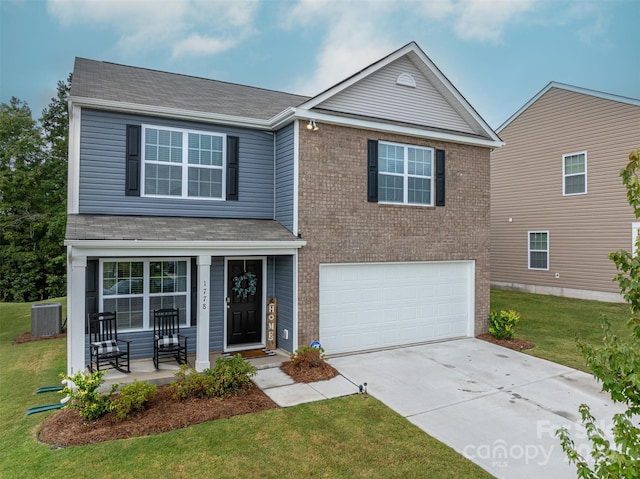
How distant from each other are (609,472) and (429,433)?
10.3ft

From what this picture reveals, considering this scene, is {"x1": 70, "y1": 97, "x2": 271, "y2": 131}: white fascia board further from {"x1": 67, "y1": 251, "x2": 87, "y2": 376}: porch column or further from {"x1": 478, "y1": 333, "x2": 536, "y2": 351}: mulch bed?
{"x1": 478, "y1": 333, "x2": 536, "y2": 351}: mulch bed

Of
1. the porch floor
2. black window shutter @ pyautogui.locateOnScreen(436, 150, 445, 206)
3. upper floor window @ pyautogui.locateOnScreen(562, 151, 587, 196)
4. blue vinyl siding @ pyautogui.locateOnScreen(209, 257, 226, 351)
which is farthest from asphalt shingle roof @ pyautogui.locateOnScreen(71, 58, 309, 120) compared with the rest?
upper floor window @ pyautogui.locateOnScreen(562, 151, 587, 196)

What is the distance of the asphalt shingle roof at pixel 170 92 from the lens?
8711 mm

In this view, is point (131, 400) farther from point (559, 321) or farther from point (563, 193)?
point (563, 193)

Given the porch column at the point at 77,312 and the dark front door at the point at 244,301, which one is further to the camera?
the dark front door at the point at 244,301

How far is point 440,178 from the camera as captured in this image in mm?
10469

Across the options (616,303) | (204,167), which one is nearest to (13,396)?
(204,167)

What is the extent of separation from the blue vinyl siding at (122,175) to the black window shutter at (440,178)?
4.62 meters

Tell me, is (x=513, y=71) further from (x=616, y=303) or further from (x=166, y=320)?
(x=166, y=320)

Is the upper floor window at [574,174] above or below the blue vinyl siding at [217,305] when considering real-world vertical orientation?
above

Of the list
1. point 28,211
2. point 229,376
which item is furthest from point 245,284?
point 28,211

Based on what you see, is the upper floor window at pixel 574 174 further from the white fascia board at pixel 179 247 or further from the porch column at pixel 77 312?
the porch column at pixel 77 312

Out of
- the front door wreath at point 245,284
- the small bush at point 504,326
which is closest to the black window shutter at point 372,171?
the front door wreath at point 245,284

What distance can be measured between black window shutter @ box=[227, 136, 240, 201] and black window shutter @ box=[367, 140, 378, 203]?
3116mm
